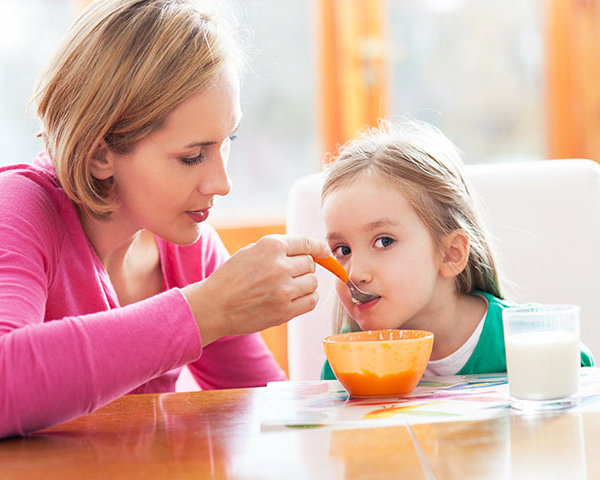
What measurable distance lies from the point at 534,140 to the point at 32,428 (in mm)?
2663

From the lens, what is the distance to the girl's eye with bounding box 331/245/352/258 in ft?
4.29

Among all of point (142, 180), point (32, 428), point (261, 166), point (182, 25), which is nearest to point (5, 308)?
point (32, 428)

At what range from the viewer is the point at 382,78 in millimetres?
3045

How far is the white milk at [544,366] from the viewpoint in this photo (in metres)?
0.89

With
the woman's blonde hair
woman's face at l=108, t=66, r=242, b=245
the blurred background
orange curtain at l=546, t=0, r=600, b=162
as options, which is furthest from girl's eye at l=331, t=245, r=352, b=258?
orange curtain at l=546, t=0, r=600, b=162

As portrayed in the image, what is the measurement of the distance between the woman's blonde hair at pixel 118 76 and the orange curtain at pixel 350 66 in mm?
1776

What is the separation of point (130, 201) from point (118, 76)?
210 millimetres

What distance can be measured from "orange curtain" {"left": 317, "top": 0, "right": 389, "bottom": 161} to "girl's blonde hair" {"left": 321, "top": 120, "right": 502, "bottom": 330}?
1.57 meters

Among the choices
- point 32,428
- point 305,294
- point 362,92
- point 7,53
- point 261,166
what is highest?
point 7,53

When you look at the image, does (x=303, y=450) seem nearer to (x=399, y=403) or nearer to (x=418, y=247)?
(x=399, y=403)

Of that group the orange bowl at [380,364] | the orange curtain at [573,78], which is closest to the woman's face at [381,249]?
the orange bowl at [380,364]

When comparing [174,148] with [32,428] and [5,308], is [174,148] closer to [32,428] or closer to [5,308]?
[5,308]

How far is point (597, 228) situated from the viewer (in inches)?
59.6

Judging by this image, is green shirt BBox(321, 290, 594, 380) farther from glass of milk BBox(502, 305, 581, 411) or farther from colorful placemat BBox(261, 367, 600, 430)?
glass of milk BBox(502, 305, 581, 411)
